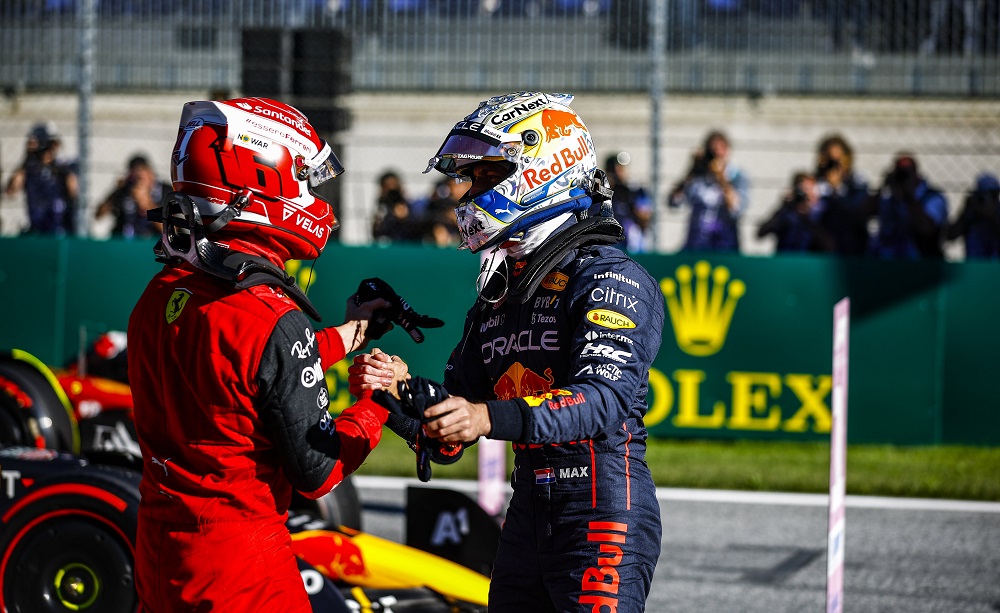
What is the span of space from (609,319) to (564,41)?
8885mm

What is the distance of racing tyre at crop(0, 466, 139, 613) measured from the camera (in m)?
4.14

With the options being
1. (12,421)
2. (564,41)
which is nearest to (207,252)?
(12,421)

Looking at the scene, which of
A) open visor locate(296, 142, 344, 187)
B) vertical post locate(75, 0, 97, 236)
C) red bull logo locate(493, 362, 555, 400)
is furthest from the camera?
vertical post locate(75, 0, 97, 236)

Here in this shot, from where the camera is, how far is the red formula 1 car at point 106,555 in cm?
414

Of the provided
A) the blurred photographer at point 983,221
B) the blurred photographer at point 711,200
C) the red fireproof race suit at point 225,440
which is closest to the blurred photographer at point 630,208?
the blurred photographer at point 711,200

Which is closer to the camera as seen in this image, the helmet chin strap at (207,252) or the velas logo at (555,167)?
the helmet chin strap at (207,252)

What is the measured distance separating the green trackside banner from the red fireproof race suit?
6.49 meters

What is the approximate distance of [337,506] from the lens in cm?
564

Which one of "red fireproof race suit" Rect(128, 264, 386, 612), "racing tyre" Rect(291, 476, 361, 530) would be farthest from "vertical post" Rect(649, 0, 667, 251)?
"red fireproof race suit" Rect(128, 264, 386, 612)

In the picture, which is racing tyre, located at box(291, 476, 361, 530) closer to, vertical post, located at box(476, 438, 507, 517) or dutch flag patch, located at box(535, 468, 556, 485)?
→ vertical post, located at box(476, 438, 507, 517)

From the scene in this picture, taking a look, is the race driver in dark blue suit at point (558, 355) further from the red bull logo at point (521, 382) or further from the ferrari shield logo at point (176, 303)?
the ferrari shield logo at point (176, 303)

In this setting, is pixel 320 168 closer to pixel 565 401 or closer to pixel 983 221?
pixel 565 401

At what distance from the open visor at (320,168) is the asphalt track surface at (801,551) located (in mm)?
3171

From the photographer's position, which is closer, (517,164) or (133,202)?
(517,164)
